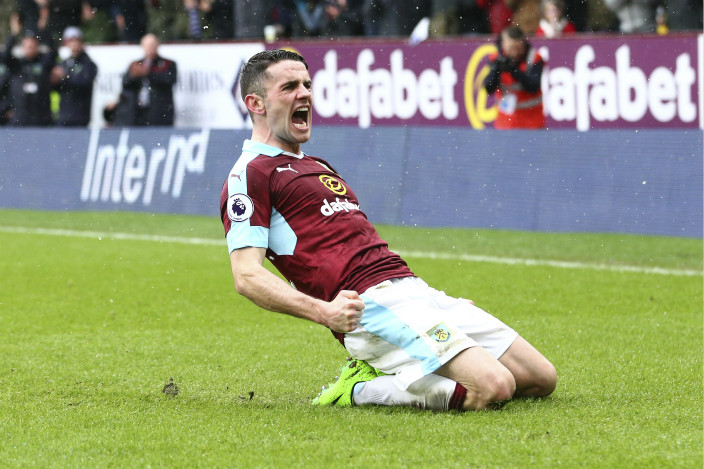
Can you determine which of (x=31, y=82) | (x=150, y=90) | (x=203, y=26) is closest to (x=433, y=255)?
(x=150, y=90)

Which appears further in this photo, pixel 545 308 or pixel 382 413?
pixel 545 308

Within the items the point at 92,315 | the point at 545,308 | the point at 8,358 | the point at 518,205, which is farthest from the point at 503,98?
the point at 8,358

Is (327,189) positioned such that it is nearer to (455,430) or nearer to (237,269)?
(237,269)

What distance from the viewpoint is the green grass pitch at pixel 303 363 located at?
4746 millimetres

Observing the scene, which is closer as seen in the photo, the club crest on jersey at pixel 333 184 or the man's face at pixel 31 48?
the club crest on jersey at pixel 333 184

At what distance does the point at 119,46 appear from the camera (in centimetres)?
1817

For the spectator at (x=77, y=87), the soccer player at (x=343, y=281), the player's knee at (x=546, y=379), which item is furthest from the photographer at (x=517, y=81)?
the player's knee at (x=546, y=379)

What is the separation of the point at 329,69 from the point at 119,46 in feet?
11.7

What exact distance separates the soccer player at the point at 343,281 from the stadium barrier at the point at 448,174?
6.58 m

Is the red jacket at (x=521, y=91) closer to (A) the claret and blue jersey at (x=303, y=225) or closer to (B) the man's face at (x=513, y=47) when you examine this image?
(B) the man's face at (x=513, y=47)

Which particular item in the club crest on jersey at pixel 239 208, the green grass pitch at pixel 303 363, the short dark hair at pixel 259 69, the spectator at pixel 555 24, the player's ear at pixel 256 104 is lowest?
the green grass pitch at pixel 303 363

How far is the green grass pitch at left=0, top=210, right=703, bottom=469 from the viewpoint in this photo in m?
4.75

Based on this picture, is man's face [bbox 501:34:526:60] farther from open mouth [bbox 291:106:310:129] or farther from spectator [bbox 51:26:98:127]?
open mouth [bbox 291:106:310:129]

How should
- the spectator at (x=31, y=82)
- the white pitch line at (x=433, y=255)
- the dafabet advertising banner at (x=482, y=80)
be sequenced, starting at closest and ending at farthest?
the white pitch line at (x=433, y=255) < the dafabet advertising banner at (x=482, y=80) < the spectator at (x=31, y=82)
